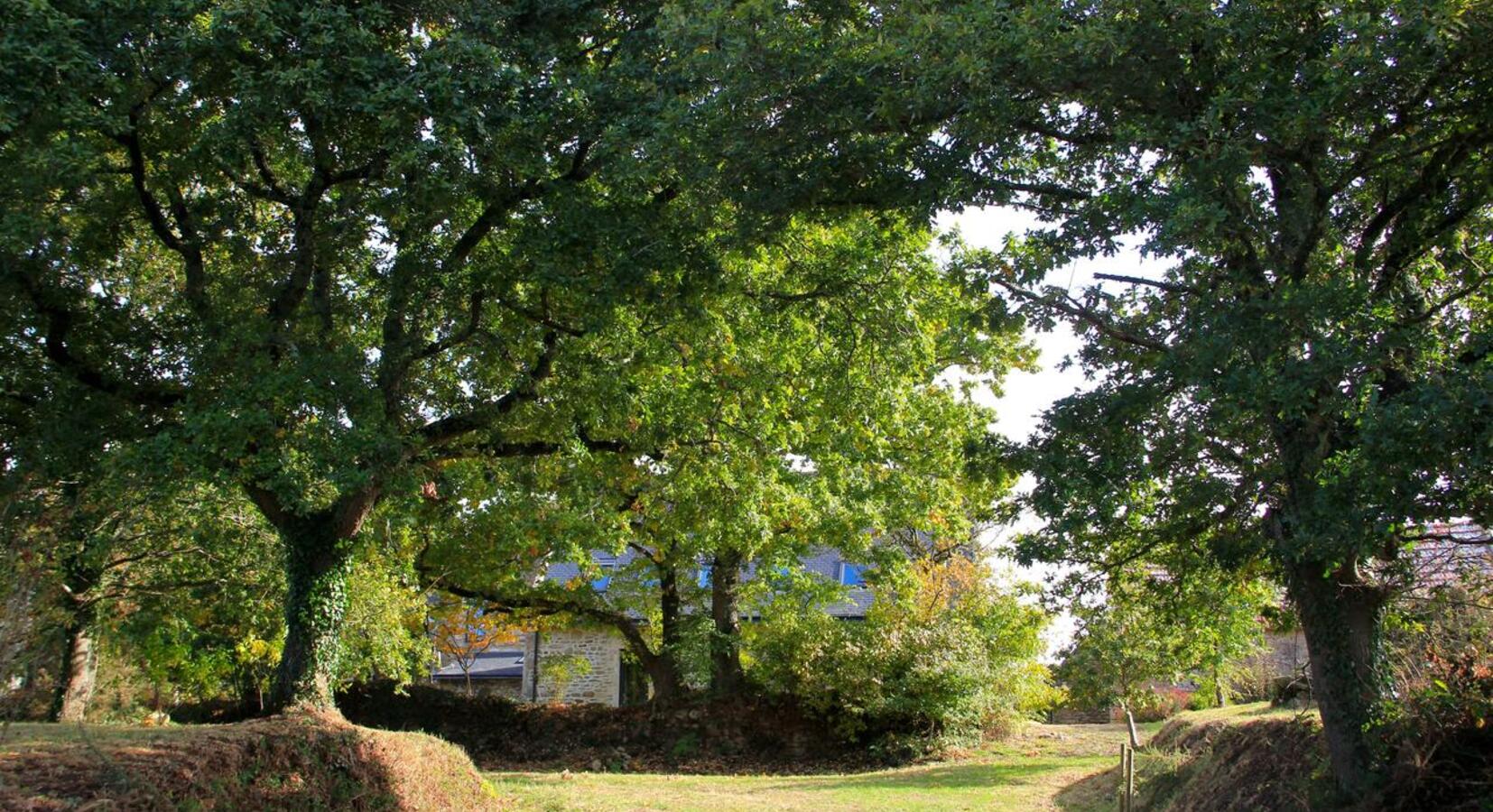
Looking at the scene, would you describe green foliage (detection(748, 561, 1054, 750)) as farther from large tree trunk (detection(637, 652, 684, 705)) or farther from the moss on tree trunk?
the moss on tree trunk

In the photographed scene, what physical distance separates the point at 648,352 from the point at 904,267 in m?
3.47

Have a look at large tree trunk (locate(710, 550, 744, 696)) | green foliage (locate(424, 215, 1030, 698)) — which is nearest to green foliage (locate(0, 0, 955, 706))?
green foliage (locate(424, 215, 1030, 698))

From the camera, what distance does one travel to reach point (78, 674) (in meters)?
15.5

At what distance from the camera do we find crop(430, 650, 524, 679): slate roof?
34344mm

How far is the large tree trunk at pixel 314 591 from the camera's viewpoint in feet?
39.7

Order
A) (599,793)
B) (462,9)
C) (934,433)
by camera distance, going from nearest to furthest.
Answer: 1. (462,9)
2. (599,793)
3. (934,433)

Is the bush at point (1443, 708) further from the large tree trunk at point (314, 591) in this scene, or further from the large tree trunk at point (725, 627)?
the large tree trunk at point (725, 627)

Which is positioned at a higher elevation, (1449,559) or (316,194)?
(316,194)

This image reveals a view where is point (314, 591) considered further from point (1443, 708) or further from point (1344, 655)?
point (1443, 708)

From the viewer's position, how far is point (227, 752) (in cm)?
910

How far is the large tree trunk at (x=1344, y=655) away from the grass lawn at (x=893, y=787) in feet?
15.6

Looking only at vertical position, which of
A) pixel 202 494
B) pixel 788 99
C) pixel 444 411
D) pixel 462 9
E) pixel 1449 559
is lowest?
pixel 1449 559

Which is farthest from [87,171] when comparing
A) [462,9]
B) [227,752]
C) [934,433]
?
[934,433]

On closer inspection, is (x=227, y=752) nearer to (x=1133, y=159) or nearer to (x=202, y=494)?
(x=202, y=494)
